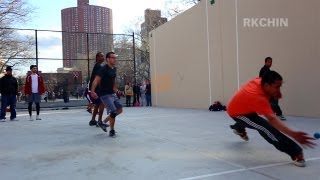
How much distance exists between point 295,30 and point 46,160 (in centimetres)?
758

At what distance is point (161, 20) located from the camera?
4759cm

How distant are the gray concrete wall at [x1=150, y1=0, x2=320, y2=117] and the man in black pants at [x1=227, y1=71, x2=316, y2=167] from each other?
525cm

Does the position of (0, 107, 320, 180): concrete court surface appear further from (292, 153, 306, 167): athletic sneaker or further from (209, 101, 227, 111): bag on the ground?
(209, 101, 227, 111): bag on the ground

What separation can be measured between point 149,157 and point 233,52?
29.1 feet

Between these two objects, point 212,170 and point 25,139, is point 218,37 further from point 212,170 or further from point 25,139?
point 212,170

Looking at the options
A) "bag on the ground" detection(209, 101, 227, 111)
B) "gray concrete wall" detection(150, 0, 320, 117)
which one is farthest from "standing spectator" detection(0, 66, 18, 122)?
"gray concrete wall" detection(150, 0, 320, 117)

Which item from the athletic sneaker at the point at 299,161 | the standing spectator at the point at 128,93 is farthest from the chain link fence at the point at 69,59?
the athletic sneaker at the point at 299,161

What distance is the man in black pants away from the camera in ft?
14.6

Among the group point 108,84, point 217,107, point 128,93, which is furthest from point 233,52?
point 128,93

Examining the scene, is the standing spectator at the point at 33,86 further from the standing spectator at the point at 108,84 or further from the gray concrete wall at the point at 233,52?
the gray concrete wall at the point at 233,52

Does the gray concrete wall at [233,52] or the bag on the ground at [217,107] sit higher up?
the gray concrete wall at [233,52]

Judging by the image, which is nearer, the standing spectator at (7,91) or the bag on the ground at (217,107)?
the standing spectator at (7,91)

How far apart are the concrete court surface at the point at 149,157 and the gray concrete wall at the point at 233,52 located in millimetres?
2785

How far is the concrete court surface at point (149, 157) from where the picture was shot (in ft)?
14.4
